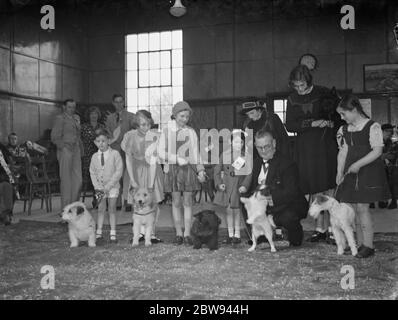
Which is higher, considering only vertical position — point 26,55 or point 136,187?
point 26,55

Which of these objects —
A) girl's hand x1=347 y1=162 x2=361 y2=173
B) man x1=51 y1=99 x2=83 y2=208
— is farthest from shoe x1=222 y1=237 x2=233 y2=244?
man x1=51 y1=99 x2=83 y2=208

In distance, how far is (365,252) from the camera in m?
3.04

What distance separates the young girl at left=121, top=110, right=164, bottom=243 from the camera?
3.83 meters

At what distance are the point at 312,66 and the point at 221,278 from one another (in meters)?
6.63

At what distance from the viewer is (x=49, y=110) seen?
884 cm

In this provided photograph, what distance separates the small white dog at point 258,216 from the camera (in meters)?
3.34

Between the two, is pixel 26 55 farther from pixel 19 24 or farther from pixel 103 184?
pixel 103 184

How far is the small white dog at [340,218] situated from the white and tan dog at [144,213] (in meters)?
1.29

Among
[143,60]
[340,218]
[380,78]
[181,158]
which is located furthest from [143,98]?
[380,78]

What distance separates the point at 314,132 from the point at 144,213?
62.3 inches

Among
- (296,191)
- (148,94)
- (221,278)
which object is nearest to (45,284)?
(221,278)

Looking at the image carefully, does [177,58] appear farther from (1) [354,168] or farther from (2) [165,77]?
(1) [354,168]

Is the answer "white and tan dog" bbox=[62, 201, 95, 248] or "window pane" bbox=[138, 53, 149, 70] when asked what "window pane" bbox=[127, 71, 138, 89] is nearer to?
"window pane" bbox=[138, 53, 149, 70]

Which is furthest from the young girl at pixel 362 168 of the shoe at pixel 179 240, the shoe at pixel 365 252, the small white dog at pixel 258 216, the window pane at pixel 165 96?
the window pane at pixel 165 96
